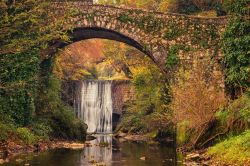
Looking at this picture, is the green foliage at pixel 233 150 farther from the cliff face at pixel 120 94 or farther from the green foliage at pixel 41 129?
the cliff face at pixel 120 94

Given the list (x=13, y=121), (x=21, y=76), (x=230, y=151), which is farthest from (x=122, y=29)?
(x=230, y=151)

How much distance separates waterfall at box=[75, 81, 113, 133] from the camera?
44.1 meters

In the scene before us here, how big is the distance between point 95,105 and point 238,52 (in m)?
24.5

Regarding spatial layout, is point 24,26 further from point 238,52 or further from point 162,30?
point 238,52

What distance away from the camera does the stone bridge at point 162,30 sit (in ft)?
86.9

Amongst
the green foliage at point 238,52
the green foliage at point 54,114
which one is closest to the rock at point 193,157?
the green foliage at point 238,52

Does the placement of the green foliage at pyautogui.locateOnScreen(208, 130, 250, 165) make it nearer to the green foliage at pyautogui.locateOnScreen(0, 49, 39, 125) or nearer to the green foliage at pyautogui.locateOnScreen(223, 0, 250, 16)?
the green foliage at pyautogui.locateOnScreen(223, 0, 250, 16)

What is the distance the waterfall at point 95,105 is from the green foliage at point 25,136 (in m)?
20.3

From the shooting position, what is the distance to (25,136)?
75.8 feet

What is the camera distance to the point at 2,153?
20406 millimetres

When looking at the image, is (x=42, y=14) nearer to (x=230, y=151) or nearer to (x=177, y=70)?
(x=177, y=70)

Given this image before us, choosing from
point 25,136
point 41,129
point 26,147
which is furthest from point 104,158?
point 41,129

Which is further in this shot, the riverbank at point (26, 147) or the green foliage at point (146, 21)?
the green foliage at point (146, 21)

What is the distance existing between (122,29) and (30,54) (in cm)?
525
